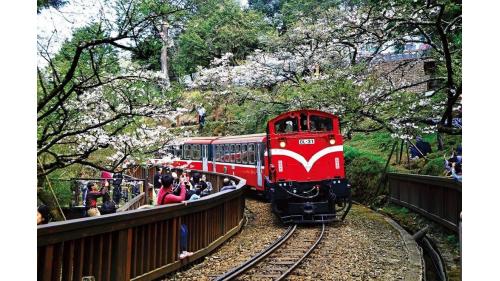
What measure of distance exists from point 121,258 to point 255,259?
82.0 inches

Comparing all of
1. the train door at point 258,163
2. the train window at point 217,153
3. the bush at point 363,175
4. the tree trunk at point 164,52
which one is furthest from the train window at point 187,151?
the tree trunk at point 164,52

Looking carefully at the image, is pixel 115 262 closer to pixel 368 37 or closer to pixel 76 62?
pixel 76 62

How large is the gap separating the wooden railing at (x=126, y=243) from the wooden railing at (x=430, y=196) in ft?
9.46

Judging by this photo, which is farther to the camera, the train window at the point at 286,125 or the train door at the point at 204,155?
the train door at the point at 204,155

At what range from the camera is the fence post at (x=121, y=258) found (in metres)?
3.59

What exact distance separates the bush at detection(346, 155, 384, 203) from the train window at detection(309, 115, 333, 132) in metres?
2.95

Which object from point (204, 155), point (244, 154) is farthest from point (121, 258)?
point (204, 155)

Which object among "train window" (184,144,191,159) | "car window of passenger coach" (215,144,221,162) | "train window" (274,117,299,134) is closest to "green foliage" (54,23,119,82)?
"train window" (274,117,299,134)

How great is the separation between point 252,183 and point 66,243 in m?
8.04

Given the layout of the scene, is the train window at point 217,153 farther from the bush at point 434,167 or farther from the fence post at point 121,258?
the fence post at point 121,258

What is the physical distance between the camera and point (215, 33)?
278 inches

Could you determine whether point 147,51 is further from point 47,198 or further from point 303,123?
point 303,123

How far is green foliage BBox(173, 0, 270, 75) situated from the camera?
6.30 metres

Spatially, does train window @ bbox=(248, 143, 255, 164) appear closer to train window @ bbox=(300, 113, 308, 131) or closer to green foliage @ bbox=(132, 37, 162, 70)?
train window @ bbox=(300, 113, 308, 131)
